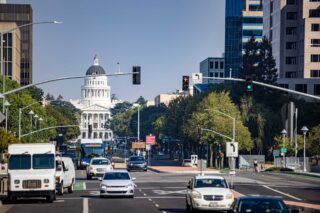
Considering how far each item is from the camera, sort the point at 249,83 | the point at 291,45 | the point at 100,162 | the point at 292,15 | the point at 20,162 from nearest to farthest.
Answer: the point at 20,162, the point at 249,83, the point at 100,162, the point at 292,15, the point at 291,45

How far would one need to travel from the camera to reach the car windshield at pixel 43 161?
141 ft

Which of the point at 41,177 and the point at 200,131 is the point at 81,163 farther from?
the point at 41,177

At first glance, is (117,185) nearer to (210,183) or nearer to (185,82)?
(185,82)

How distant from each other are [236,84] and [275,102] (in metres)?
9.00

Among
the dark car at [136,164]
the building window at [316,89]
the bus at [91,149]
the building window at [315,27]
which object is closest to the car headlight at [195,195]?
the bus at [91,149]

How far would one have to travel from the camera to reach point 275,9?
561 feet

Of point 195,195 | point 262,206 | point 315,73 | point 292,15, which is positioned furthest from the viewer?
point 292,15

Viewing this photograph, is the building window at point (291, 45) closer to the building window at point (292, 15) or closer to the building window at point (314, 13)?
the building window at point (292, 15)

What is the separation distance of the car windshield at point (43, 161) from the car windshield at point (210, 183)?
9596mm

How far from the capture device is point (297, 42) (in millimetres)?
162875

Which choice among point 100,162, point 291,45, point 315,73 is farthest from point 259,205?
point 291,45

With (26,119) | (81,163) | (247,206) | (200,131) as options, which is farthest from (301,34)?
(247,206)

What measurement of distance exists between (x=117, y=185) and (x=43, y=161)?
4633 mm

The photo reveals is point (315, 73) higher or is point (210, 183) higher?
point (315, 73)
